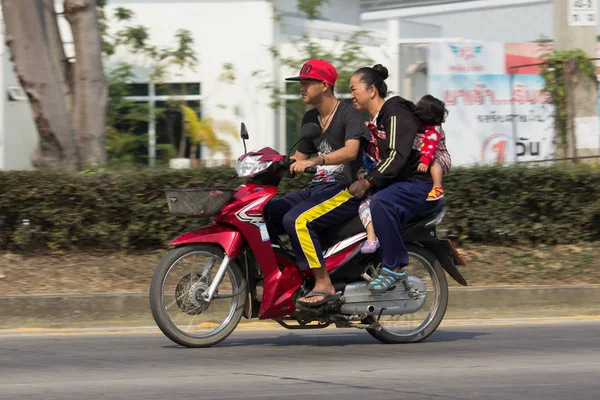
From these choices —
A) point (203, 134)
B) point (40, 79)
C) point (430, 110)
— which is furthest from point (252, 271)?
point (203, 134)

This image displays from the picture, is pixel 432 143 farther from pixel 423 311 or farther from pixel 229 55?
pixel 229 55

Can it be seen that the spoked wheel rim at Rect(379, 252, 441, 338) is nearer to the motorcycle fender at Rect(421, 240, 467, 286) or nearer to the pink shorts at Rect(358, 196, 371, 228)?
the motorcycle fender at Rect(421, 240, 467, 286)

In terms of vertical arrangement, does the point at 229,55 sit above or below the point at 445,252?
above

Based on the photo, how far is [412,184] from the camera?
760cm

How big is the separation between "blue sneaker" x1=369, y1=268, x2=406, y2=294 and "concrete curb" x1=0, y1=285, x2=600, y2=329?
2.40 metres

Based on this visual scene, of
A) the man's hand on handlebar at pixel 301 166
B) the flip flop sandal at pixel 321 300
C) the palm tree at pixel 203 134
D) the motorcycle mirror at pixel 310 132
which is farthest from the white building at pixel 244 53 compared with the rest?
the motorcycle mirror at pixel 310 132

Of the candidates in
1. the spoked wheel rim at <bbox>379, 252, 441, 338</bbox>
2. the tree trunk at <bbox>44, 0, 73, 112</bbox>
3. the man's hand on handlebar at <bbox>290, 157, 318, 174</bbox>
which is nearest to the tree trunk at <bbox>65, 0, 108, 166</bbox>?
the tree trunk at <bbox>44, 0, 73, 112</bbox>

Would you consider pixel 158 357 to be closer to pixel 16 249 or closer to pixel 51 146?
pixel 16 249

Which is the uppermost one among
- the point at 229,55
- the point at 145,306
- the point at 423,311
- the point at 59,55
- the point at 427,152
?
the point at 229,55

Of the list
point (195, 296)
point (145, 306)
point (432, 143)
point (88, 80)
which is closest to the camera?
point (195, 296)

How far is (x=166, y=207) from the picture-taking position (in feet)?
35.0

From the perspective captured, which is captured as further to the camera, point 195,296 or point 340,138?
point 340,138

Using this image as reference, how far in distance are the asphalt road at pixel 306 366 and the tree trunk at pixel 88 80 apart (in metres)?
3.82

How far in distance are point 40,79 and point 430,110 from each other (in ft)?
17.5
